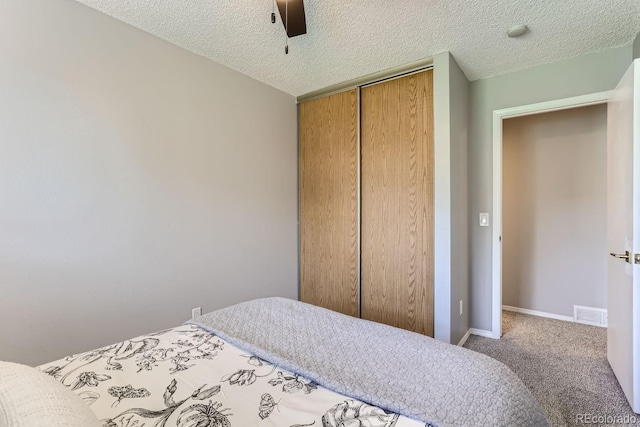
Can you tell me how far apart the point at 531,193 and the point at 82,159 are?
13.4 ft

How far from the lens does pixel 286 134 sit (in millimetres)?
3107

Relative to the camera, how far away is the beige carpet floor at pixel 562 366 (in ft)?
5.59

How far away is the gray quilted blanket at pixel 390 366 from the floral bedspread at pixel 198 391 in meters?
0.05

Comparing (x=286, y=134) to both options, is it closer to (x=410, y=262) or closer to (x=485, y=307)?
(x=410, y=262)

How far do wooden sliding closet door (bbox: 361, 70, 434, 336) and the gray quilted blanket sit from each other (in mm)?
1231

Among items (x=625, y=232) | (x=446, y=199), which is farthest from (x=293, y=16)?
(x=625, y=232)

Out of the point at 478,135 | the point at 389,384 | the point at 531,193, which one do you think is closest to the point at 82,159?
the point at 389,384

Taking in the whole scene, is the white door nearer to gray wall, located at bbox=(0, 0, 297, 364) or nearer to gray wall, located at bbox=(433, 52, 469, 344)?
gray wall, located at bbox=(433, 52, 469, 344)

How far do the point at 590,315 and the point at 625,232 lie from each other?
69.6 inches

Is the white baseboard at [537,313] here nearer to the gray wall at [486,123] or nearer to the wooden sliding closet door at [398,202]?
the gray wall at [486,123]

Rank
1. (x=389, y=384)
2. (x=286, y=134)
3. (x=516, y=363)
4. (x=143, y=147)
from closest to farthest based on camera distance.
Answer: (x=389, y=384), (x=143, y=147), (x=516, y=363), (x=286, y=134)

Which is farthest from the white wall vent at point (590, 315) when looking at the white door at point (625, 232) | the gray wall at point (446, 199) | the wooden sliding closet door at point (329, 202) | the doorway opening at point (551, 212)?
the wooden sliding closet door at point (329, 202)

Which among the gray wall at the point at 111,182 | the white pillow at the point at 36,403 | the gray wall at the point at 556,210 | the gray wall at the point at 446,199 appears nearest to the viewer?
the white pillow at the point at 36,403

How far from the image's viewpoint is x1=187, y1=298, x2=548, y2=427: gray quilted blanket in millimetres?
818
